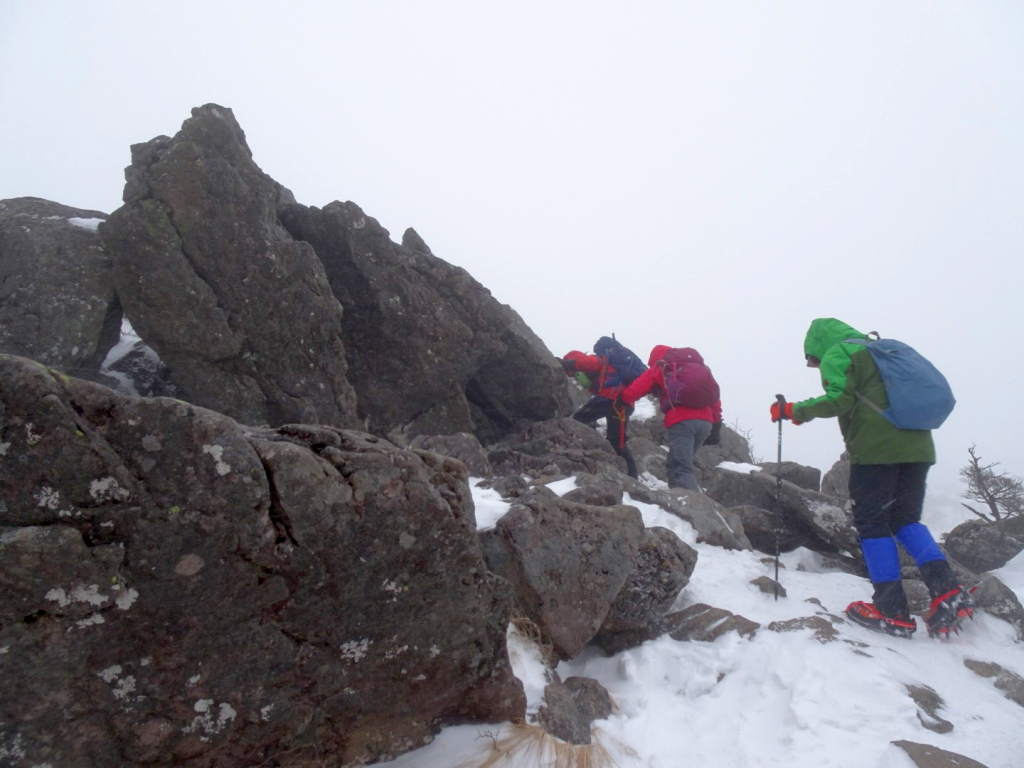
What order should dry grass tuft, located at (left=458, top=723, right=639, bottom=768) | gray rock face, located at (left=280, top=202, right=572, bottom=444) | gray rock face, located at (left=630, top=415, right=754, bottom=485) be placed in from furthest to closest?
gray rock face, located at (left=630, top=415, right=754, bottom=485)
gray rock face, located at (left=280, top=202, right=572, bottom=444)
dry grass tuft, located at (left=458, top=723, right=639, bottom=768)

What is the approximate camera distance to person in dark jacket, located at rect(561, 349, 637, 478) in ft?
45.1

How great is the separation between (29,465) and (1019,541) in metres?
12.1

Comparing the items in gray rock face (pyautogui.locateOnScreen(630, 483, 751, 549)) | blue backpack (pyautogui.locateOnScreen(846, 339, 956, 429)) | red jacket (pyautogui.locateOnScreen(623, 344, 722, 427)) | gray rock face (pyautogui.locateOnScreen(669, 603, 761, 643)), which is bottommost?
gray rock face (pyautogui.locateOnScreen(669, 603, 761, 643))

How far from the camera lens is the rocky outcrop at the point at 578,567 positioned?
5.88 metres

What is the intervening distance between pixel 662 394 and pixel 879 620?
6.10 m

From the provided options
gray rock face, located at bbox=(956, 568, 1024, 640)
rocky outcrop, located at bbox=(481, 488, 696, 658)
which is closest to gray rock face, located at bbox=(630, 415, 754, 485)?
gray rock face, located at bbox=(956, 568, 1024, 640)

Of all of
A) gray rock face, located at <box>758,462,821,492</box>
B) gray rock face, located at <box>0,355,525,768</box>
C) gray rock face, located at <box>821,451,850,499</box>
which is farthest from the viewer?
gray rock face, located at <box>821,451,850,499</box>

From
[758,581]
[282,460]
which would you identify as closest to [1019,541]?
[758,581]

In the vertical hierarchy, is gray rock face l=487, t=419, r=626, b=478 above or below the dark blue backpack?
below

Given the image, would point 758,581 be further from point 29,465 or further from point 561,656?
point 29,465

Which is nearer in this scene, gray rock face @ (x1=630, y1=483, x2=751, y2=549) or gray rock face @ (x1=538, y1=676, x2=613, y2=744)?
gray rock face @ (x1=538, y1=676, x2=613, y2=744)

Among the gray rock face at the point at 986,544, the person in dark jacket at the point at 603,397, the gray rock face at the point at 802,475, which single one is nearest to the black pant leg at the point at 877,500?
the gray rock face at the point at 986,544

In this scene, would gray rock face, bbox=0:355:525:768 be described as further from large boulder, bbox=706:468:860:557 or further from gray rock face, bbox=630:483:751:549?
large boulder, bbox=706:468:860:557

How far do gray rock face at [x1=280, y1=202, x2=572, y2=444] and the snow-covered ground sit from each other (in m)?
5.97
